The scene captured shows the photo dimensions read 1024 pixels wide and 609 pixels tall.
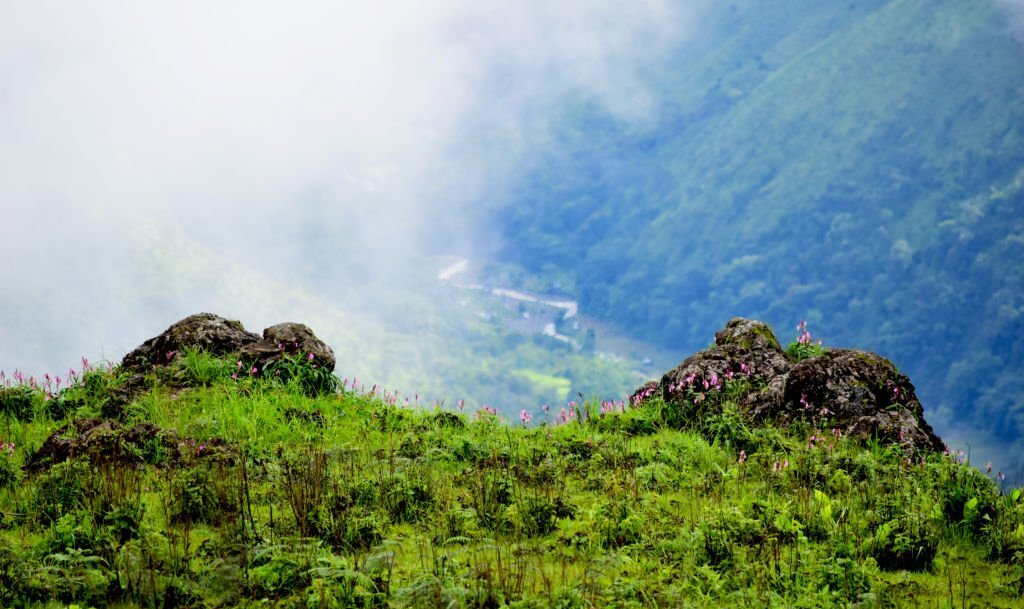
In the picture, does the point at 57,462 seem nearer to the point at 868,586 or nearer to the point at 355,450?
the point at 355,450

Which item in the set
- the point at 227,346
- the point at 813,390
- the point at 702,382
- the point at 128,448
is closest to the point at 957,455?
the point at 813,390

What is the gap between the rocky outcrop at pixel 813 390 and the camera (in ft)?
37.3

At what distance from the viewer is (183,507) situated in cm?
794

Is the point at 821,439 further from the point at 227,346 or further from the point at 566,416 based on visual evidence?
the point at 227,346

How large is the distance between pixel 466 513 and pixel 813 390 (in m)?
6.00

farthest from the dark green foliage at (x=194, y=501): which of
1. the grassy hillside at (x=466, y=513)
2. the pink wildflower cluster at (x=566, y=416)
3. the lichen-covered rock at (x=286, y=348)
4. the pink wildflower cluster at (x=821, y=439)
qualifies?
the pink wildflower cluster at (x=821, y=439)

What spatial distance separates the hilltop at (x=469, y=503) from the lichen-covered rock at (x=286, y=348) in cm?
35

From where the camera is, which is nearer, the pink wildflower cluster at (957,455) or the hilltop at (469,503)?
the hilltop at (469,503)

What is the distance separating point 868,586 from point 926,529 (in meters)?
1.29

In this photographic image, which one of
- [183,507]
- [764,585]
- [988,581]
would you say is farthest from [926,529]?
[183,507]

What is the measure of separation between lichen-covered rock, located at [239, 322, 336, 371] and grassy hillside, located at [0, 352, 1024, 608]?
1.20m

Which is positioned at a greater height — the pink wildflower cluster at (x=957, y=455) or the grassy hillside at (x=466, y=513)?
the pink wildflower cluster at (x=957, y=455)

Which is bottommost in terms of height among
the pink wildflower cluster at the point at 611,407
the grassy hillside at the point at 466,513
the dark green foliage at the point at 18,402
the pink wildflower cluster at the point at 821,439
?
the grassy hillside at the point at 466,513

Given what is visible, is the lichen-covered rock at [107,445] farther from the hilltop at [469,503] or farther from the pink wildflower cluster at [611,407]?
the pink wildflower cluster at [611,407]
